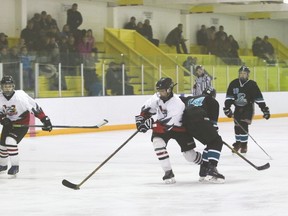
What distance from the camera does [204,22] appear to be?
26.5m

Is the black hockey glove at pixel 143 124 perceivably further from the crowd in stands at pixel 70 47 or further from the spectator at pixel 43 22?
the spectator at pixel 43 22

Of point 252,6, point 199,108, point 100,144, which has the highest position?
point 252,6

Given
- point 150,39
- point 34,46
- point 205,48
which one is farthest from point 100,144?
point 205,48

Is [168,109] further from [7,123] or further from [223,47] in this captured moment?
[223,47]

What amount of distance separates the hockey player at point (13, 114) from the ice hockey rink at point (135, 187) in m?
0.26

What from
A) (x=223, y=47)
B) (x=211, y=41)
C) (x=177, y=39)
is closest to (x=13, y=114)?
(x=177, y=39)

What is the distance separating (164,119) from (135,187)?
0.65m

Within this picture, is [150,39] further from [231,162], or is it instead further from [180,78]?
[231,162]

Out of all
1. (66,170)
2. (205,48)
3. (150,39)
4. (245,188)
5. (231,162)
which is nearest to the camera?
(245,188)

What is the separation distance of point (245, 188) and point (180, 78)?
1111cm

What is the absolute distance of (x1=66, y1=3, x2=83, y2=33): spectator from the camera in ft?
64.2

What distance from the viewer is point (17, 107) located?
27.2 ft

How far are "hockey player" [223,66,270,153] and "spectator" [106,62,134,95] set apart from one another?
599cm

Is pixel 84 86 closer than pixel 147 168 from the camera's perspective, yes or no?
No
